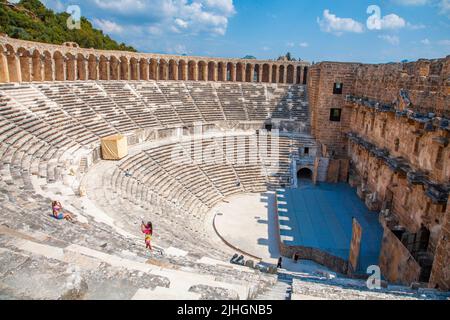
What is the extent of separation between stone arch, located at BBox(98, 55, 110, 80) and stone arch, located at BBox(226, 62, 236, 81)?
A: 10.5 m

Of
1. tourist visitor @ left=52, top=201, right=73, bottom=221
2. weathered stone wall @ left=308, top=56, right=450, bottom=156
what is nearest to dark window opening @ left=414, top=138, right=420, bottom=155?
weathered stone wall @ left=308, top=56, right=450, bottom=156

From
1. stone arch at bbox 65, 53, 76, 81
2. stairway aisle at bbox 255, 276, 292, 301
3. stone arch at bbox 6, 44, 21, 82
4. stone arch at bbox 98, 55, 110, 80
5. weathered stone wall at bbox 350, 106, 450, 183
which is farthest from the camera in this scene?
stone arch at bbox 98, 55, 110, 80

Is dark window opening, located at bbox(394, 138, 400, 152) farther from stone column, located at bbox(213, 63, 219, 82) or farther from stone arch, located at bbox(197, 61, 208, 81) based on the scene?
stone arch, located at bbox(197, 61, 208, 81)

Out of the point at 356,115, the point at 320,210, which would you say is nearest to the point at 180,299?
the point at 320,210

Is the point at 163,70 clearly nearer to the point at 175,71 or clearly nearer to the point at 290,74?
the point at 175,71

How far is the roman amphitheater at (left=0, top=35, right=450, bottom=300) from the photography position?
18.1 ft

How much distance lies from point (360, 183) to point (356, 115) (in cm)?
473

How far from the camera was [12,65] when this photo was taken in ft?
60.2

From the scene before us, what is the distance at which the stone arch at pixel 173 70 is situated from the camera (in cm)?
2753

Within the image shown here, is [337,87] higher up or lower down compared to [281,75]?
lower down

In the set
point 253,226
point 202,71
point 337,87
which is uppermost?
point 202,71

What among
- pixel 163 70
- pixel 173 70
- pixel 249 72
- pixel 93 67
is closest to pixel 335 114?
pixel 249 72

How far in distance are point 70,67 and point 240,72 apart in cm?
1418
